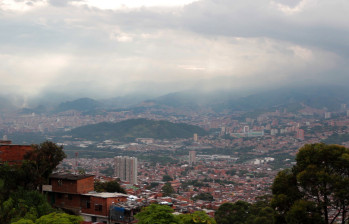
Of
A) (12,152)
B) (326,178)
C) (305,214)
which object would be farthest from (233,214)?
(12,152)

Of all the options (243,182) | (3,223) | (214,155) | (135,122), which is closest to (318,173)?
(3,223)

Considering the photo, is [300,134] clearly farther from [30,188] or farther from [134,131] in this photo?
[30,188]

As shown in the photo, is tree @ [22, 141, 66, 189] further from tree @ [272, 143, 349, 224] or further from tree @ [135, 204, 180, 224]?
tree @ [272, 143, 349, 224]

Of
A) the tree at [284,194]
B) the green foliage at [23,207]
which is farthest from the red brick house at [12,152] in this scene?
the tree at [284,194]

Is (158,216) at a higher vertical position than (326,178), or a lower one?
lower

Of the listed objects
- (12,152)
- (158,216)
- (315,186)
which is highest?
(12,152)

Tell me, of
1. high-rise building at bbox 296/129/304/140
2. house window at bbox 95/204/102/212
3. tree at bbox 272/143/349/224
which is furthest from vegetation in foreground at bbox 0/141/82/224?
high-rise building at bbox 296/129/304/140
